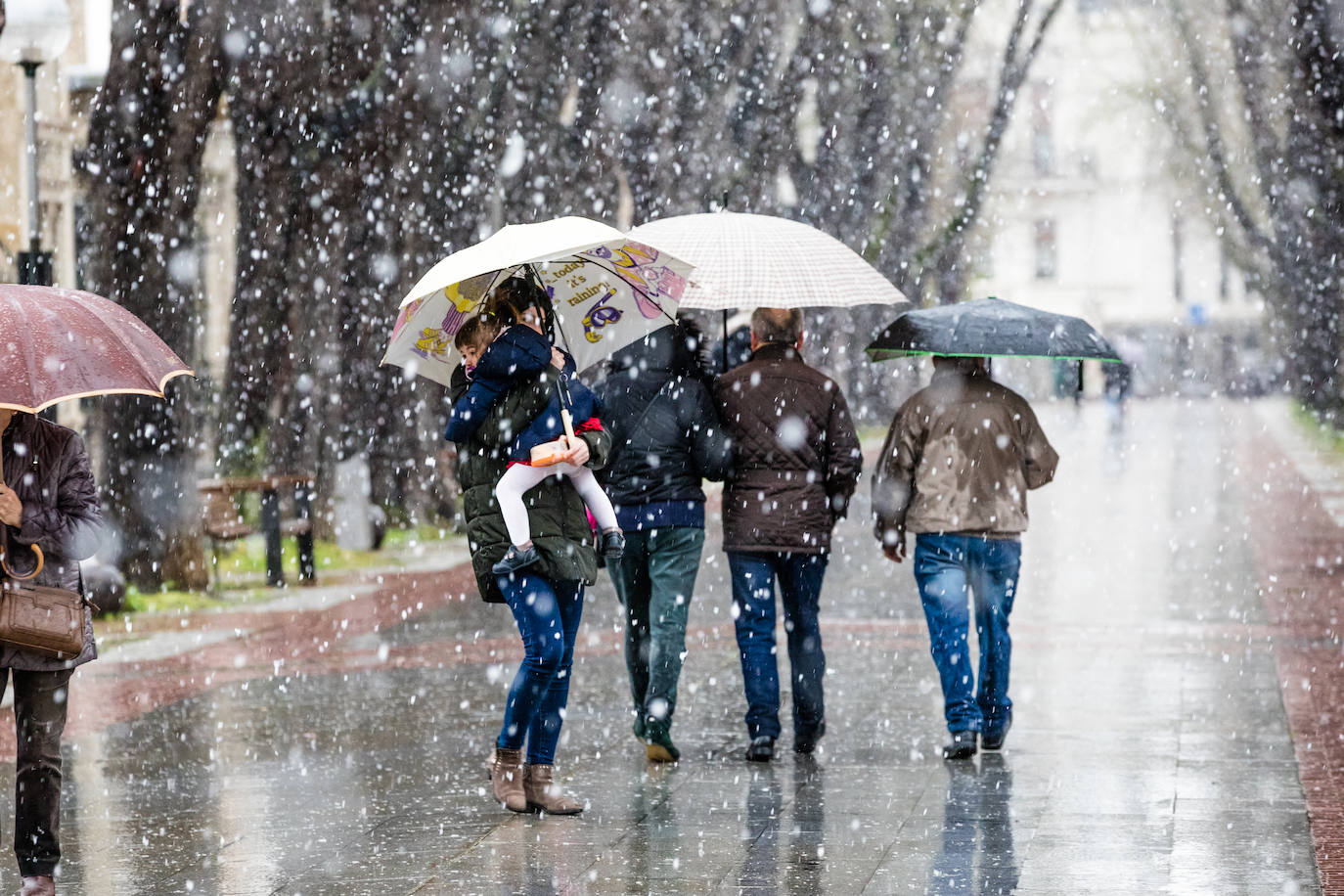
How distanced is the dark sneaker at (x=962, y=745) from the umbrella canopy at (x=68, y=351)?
11.9 feet

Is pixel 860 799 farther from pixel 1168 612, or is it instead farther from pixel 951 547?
pixel 1168 612

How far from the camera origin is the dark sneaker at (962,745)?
780 centimetres

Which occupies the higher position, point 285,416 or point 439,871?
point 285,416

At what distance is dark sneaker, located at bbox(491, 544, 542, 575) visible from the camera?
6500 mm

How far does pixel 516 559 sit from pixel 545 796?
3.11 ft

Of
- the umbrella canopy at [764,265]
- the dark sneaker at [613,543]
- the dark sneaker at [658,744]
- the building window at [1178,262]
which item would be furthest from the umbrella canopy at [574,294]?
the building window at [1178,262]

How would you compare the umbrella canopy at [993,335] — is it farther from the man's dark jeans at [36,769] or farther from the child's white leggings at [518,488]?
the man's dark jeans at [36,769]

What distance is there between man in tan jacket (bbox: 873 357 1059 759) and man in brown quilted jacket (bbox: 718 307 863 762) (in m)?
0.27

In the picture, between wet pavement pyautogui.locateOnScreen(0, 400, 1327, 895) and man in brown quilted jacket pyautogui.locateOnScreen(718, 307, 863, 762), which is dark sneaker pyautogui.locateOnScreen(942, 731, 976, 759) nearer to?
wet pavement pyautogui.locateOnScreen(0, 400, 1327, 895)

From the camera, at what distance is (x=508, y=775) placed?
696cm

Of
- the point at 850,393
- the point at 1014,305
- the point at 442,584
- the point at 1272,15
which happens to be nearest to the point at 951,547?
Answer: the point at 1014,305

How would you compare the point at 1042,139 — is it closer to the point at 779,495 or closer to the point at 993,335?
the point at 993,335

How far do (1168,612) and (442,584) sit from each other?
5.67m

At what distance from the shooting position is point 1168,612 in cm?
1267
